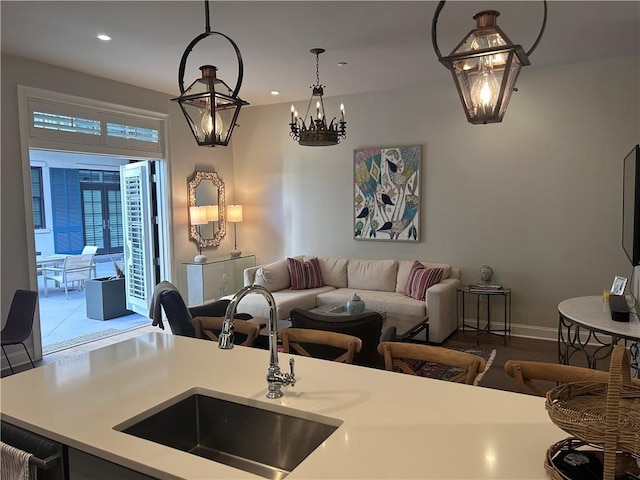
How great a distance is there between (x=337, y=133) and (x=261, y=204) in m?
2.90

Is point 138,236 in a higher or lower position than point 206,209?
lower

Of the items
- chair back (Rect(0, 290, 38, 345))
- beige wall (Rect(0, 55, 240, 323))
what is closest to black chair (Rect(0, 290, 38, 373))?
chair back (Rect(0, 290, 38, 345))

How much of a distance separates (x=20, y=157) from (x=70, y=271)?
4.23m

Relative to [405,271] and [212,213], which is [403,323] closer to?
[405,271]

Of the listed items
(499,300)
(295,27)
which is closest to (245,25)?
(295,27)

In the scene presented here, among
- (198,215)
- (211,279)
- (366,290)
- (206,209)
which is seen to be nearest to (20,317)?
(211,279)

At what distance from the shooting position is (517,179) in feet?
17.6

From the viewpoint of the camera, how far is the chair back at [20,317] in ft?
13.5

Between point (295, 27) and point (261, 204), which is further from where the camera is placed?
point (261, 204)

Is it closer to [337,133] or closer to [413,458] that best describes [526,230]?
[337,133]

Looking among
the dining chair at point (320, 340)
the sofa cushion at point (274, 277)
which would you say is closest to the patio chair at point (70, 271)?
the sofa cushion at point (274, 277)

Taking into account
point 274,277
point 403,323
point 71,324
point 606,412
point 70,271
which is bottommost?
point 71,324

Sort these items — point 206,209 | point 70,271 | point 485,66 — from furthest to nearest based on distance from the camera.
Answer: point 70,271 → point 206,209 → point 485,66

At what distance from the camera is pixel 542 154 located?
5203 mm
